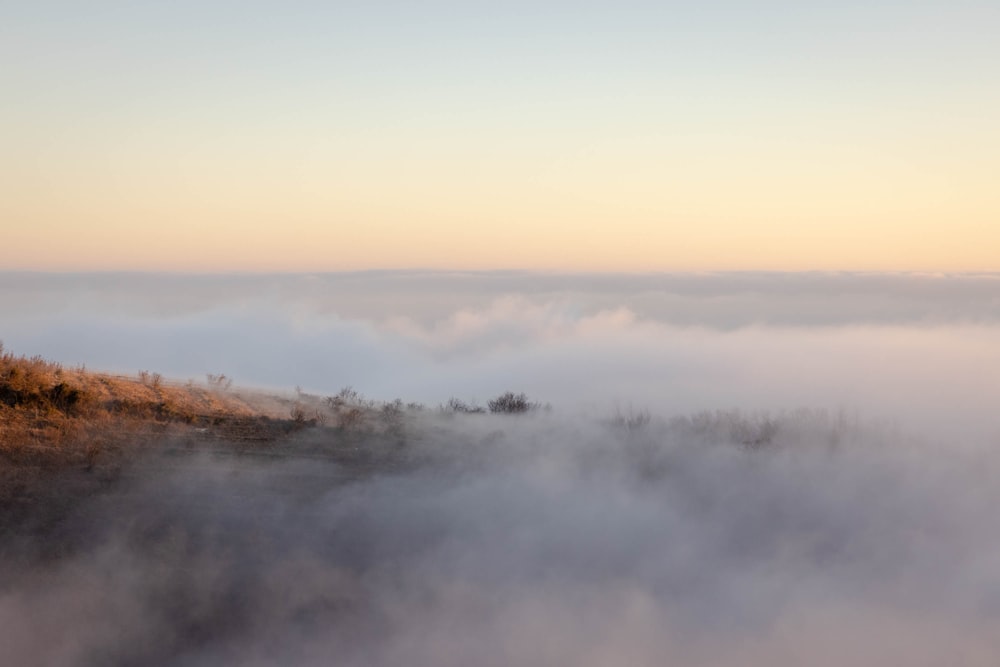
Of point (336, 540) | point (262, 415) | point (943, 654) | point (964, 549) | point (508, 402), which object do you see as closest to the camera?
point (943, 654)

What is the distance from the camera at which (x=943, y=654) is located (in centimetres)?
1352

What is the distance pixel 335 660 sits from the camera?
1232cm

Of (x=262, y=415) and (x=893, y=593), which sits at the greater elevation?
(x=262, y=415)

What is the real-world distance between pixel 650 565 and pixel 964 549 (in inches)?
247

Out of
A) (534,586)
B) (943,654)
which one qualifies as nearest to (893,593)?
(943,654)

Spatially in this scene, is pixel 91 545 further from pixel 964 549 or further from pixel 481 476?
pixel 964 549

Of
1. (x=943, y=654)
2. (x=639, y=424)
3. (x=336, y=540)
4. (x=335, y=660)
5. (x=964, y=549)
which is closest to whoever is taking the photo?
(x=335, y=660)

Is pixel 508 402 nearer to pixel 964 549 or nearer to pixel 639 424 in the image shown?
pixel 639 424

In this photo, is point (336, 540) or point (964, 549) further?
point (964, 549)

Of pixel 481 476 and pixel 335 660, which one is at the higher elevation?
pixel 481 476

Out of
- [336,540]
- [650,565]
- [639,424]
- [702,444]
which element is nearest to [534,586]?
[650,565]

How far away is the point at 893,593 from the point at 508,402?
1400 cm

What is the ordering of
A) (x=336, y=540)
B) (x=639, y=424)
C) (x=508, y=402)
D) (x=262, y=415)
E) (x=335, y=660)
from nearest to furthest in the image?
(x=335, y=660)
(x=336, y=540)
(x=262, y=415)
(x=639, y=424)
(x=508, y=402)

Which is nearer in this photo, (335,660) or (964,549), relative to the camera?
(335,660)
